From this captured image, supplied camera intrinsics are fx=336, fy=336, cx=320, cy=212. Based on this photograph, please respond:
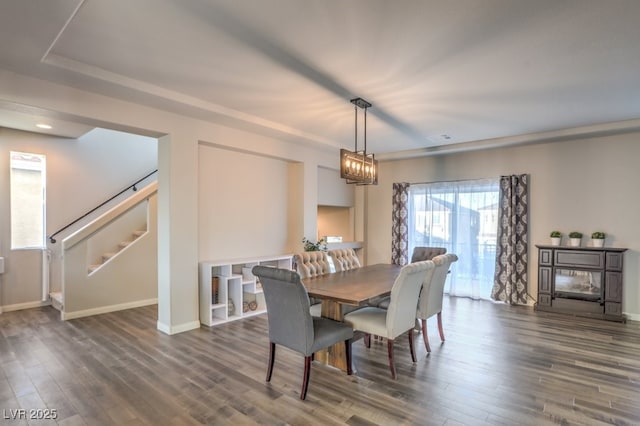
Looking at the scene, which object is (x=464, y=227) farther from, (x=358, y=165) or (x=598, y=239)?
(x=358, y=165)

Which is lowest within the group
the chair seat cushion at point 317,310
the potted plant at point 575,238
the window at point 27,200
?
the chair seat cushion at point 317,310

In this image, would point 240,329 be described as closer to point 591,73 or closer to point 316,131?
point 316,131

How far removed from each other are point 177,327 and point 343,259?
87.4 inches

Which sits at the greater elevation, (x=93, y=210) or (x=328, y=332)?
(x=93, y=210)

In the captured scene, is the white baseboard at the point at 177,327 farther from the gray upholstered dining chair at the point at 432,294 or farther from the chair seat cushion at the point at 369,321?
the gray upholstered dining chair at the point at 432,294

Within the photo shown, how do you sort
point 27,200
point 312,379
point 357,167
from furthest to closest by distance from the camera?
point 27,200, point 357,167, point 312,379

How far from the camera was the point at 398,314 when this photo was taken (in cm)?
292

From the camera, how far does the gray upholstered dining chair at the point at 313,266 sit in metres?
3.60

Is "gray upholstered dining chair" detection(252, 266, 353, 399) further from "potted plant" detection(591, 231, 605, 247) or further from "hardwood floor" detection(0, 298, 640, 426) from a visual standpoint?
"potted plant" detection(591, 231, 605, 247)

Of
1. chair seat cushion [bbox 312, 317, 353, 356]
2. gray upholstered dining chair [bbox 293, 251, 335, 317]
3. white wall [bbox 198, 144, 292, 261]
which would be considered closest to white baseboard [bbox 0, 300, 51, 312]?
white wall [bbox 198, 144, 292, 261]

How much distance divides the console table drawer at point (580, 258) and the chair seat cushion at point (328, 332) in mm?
3981

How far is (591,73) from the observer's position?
3133mm

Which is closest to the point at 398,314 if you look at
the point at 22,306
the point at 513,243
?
the point at 513,243

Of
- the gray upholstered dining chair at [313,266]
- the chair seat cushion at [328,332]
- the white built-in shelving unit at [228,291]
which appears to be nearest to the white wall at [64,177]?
the white built-in shelving unit at [228,291]
